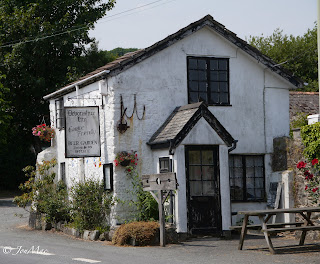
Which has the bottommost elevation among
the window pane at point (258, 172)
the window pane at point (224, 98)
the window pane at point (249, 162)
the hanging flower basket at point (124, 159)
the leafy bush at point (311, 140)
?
the window pane at point (258, 172)

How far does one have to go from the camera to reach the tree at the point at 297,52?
153ft

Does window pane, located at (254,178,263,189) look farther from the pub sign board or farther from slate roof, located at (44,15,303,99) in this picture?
the pub sign board

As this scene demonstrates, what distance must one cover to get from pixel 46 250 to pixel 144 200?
3.80 metres

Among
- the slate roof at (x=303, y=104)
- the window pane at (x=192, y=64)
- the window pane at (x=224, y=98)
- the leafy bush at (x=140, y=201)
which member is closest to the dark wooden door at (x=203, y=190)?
the leafy bush at (x=140, y=201)

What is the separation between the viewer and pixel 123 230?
49.6ft

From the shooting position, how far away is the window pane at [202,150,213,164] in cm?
1727

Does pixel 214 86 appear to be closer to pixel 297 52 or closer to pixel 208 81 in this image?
pixel 208 81

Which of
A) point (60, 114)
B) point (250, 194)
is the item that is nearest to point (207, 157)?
point (250, 194)

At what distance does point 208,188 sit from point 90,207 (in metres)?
3.30

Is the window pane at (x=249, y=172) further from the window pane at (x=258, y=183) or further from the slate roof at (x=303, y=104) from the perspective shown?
the slate roof at (x=303, y=104)

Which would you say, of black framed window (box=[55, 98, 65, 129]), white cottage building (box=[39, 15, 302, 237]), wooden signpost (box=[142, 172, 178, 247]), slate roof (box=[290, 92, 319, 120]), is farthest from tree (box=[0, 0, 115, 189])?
wooden signpost (box=[142, 172, 178, 247])

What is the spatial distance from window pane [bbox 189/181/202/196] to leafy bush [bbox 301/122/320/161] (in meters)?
2.98

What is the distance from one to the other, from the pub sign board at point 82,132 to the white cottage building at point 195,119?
3cm

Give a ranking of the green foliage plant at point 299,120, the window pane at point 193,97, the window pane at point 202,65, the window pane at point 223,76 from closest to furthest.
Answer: the window pane at point 193,97 < the window pane at point 202,65 < the window pane at point 223,76 < the green foliage plant at point 299,120
